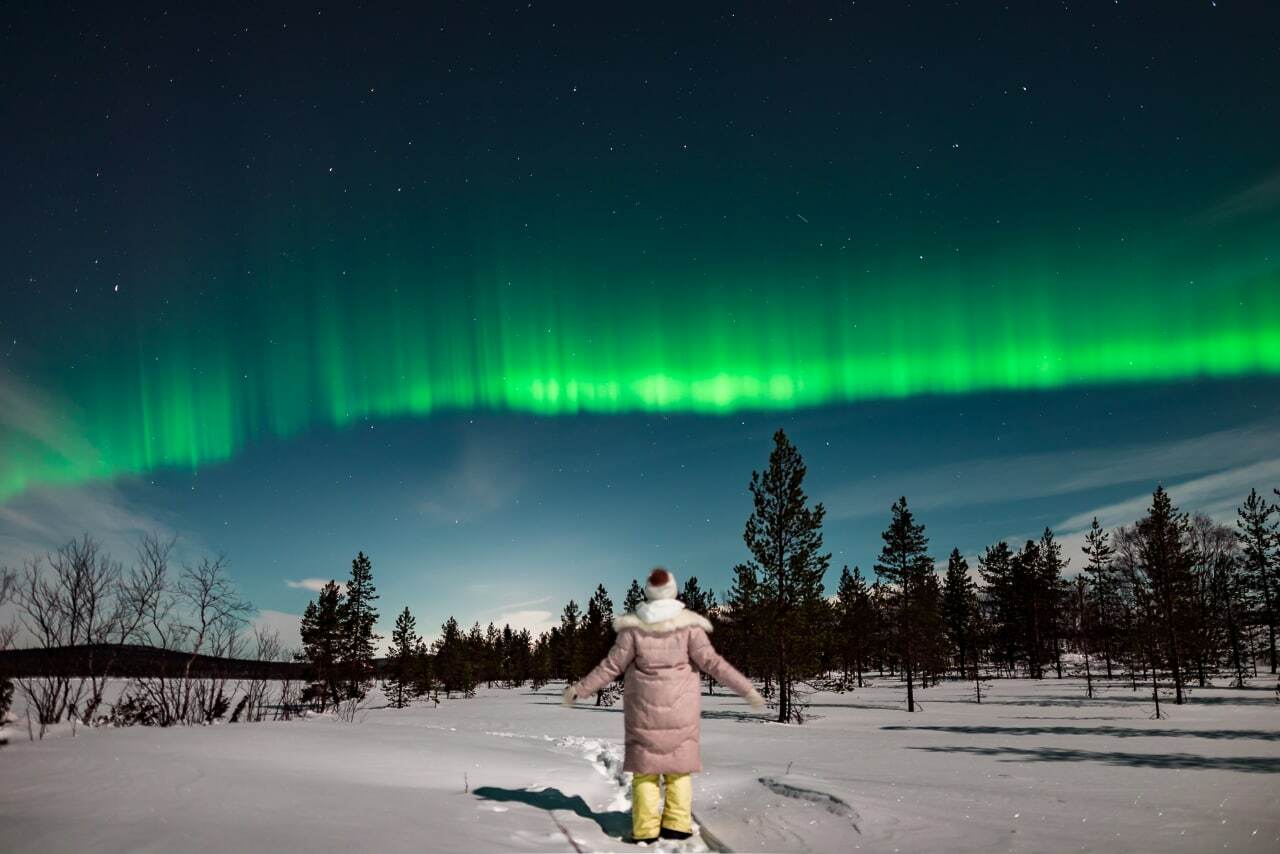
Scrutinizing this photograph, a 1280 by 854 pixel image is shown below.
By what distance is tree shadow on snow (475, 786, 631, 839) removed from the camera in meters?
5.44

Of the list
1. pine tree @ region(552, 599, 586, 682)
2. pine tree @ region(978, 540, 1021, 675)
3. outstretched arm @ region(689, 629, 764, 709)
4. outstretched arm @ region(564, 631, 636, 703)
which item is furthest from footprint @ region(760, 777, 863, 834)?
pine tree @ region(978, 540, 1021, 675)

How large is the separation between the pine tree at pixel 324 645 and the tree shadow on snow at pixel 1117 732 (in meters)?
49.1

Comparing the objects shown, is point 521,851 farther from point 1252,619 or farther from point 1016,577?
point 1016,577

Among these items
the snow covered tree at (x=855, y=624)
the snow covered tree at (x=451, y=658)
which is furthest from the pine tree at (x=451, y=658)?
the snow covered tree at (x=855, y=624)

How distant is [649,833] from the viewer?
502 centimetres

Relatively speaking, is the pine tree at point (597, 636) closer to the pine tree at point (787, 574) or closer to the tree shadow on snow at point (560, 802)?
the pine tree at point (787, 574)

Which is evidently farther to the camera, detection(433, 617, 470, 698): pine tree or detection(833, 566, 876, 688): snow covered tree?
detection(433, 617, 470, 698): pine tree

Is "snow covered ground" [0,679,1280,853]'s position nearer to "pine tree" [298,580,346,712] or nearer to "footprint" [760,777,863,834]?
"footprint" [760,777,863,834]

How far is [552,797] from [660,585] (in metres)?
2.70

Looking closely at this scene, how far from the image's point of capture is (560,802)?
20.3 feet

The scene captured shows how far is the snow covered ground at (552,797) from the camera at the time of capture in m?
4.20

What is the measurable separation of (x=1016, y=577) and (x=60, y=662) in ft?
225

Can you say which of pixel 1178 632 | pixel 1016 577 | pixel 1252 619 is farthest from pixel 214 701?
pixel 1016 577

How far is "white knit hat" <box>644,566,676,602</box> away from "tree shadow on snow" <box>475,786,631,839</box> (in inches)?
73.3
